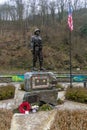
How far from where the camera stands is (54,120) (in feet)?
32.4

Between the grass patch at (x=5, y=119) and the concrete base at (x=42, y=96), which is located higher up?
the grass patch at (x=5, y=119)

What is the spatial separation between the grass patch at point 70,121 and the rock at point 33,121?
0.26 metres

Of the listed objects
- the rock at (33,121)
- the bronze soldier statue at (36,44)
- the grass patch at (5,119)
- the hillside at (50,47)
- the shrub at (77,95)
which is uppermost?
the bronze soldier statue at (36,44)

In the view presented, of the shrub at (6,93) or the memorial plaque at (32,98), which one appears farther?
the shrub at (6,93)

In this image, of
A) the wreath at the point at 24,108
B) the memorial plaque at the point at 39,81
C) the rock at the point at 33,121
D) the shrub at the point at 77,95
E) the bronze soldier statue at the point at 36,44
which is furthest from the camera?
the bronze soldier statue at the point at 36,44

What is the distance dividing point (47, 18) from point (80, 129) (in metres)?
51.5

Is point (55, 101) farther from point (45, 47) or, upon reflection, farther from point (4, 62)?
point (45, 47)

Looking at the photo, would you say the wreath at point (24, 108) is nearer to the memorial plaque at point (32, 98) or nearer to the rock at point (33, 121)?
the rock at point (33, 121)

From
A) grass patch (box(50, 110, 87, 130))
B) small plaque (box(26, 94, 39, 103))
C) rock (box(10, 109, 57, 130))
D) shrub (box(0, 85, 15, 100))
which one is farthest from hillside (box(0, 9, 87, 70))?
grass patch (box(50, 110, 87, 130))

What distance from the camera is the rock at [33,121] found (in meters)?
9.62

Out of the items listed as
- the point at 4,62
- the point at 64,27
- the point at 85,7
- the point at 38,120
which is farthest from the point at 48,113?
the point at 85,7

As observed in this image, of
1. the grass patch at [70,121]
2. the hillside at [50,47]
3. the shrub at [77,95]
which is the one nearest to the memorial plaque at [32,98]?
the shrub at [77,95]

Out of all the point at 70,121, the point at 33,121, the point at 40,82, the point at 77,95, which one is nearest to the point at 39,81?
the point at 40,82

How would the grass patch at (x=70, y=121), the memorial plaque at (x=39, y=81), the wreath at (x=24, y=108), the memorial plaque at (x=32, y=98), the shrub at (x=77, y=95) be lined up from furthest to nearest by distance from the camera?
the shrub at (x=77, y=95)
the memorial plaque at (x=39, y=81)
the memorial plaque at (x=32, y=98)
the wreath at (x=24, y=108)
the grass patch at (x=70, y=121)
